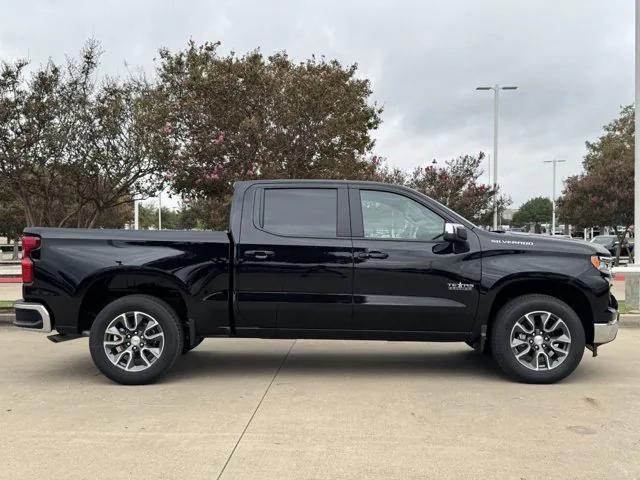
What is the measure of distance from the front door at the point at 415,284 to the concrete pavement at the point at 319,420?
0.62 meters

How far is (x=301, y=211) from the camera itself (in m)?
6.13

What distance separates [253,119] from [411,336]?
23.8 ft

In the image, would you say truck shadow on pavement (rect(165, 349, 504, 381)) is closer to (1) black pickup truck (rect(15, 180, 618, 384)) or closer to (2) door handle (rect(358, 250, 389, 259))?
(1) black pickup truck (rect(15, 180, 618, 384))

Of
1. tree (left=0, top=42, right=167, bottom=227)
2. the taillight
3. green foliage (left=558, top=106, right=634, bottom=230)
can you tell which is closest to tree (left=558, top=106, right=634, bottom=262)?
green foliage (left=558, top=106, right=634, bottom=230)

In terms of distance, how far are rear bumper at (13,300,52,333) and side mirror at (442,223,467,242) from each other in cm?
392

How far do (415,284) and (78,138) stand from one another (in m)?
7.78

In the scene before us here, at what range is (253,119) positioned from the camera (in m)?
12.0

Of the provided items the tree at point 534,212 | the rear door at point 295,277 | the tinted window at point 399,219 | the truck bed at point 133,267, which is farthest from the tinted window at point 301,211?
the tree at point 534,212

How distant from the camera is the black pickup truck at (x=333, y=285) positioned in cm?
588

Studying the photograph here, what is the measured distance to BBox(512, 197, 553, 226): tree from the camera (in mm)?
93850

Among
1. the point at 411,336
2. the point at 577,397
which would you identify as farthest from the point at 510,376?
the point at 411,336

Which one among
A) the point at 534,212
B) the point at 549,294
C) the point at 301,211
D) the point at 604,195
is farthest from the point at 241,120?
the point at 534,212

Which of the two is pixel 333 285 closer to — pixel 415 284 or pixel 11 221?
pixel 415 284

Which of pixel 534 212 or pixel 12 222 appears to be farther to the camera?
pixel 534 212
